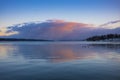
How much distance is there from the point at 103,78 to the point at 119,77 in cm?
135

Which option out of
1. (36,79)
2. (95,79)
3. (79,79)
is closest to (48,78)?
(36,79)

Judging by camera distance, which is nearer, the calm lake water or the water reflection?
the calm lake water

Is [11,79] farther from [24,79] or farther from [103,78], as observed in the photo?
[103,78]

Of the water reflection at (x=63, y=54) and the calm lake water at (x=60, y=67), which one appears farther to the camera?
the water reflection at (x=63, y=54)

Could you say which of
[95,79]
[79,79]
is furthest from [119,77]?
[79,79]

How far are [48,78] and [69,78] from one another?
1.62 meters

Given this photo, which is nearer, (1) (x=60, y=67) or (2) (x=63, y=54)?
(1) (x=60, y=67)

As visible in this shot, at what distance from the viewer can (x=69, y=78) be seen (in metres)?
17.4

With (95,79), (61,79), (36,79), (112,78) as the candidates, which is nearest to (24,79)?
(36,79)

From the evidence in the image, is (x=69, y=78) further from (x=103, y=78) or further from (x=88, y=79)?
(x=103, y=78)

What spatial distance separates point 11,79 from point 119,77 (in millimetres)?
8299

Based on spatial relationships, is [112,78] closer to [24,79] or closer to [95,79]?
[95,79]

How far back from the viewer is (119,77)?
17.6m

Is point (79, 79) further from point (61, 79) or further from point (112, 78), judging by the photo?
point (112, 78)
